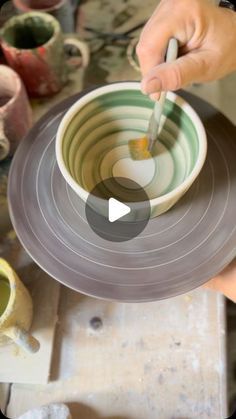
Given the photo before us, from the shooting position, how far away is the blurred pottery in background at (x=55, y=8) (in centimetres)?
115

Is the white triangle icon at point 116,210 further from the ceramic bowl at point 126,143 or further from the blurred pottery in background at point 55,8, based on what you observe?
the blurred pottery in background at point 55,8

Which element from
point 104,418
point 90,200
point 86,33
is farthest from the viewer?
point 86,33

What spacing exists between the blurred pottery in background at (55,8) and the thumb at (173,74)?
53 centimetres

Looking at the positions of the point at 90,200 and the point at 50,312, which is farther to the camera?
the point at 50,312

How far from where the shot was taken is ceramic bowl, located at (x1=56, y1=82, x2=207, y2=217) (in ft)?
2.42

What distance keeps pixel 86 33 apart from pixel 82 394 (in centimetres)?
97

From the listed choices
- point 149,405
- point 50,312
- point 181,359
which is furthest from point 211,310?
point 50,312

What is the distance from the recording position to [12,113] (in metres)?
0.95

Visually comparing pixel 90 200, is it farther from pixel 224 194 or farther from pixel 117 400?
pixel 117 400

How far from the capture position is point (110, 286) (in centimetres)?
75

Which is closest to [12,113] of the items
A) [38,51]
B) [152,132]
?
[38,51]

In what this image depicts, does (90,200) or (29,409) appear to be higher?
(90,200)
